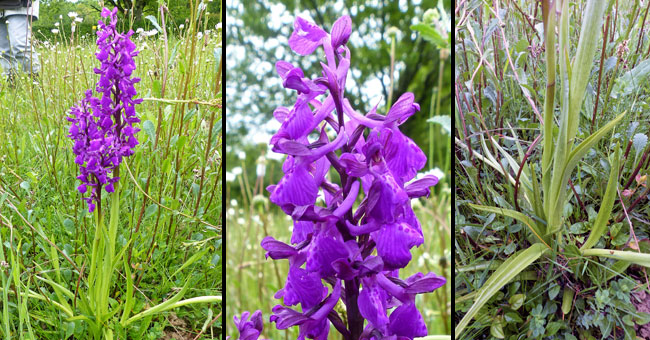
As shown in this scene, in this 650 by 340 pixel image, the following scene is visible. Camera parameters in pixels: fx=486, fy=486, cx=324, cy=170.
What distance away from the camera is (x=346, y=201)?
566 millimetres

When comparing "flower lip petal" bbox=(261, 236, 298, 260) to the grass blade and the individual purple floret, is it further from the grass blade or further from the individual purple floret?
the grass blade


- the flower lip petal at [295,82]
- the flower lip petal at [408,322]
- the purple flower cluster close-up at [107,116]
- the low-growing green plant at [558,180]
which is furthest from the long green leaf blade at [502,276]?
the purple flower cluster close-up at [107,116]

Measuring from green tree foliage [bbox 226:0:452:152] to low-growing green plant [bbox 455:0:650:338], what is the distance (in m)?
0.20

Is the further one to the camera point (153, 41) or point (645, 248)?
point (153, 41)

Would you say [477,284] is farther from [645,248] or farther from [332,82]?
[332,82]

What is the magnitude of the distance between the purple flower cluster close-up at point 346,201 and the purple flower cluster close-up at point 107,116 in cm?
57

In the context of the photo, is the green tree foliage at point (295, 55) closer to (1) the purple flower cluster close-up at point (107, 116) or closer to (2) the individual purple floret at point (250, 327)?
(1) the purple flower cluster close-up at point (107, 116)

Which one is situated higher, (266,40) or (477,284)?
(266,40)

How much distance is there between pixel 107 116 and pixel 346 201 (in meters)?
0.71

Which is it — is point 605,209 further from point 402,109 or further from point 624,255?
point 402,109

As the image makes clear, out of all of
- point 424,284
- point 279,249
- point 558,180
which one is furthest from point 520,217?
point 279,249

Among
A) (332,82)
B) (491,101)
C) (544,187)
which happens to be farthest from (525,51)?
(332,82)

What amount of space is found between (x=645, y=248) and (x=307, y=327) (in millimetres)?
732

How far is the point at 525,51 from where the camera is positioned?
3.16ft
